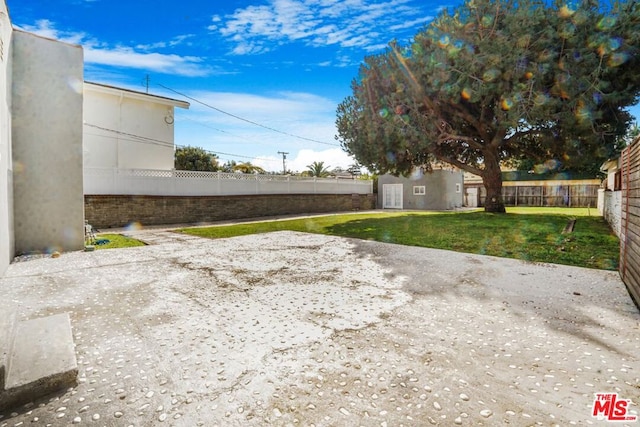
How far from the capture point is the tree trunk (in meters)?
15.8

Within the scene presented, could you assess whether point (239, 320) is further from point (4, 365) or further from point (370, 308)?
point (4, 365)

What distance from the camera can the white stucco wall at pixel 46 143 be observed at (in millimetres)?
6484

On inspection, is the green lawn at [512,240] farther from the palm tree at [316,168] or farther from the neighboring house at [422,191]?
the palm tree at [316,168]

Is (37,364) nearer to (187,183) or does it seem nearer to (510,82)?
(187,183)

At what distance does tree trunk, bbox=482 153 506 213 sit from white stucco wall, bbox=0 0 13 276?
657 inches

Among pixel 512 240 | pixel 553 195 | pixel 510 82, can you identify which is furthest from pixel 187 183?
pixel 553 195

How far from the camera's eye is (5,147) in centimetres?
552

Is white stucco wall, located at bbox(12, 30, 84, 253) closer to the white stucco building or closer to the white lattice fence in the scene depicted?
the white stucco building

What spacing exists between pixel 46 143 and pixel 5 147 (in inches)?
49.7

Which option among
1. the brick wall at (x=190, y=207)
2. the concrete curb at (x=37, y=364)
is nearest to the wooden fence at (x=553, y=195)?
the brick wall at (x=190, y=207)

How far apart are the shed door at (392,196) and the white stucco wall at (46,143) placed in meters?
19.3

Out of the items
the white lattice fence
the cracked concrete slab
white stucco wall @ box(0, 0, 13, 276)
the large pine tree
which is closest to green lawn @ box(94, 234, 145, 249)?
white stucco wall @ box(0, 0, 13, 276)

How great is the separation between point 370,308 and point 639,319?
2.71 meters

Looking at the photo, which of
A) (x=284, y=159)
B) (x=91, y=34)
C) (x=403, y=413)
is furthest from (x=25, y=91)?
(x=284, y=159)
